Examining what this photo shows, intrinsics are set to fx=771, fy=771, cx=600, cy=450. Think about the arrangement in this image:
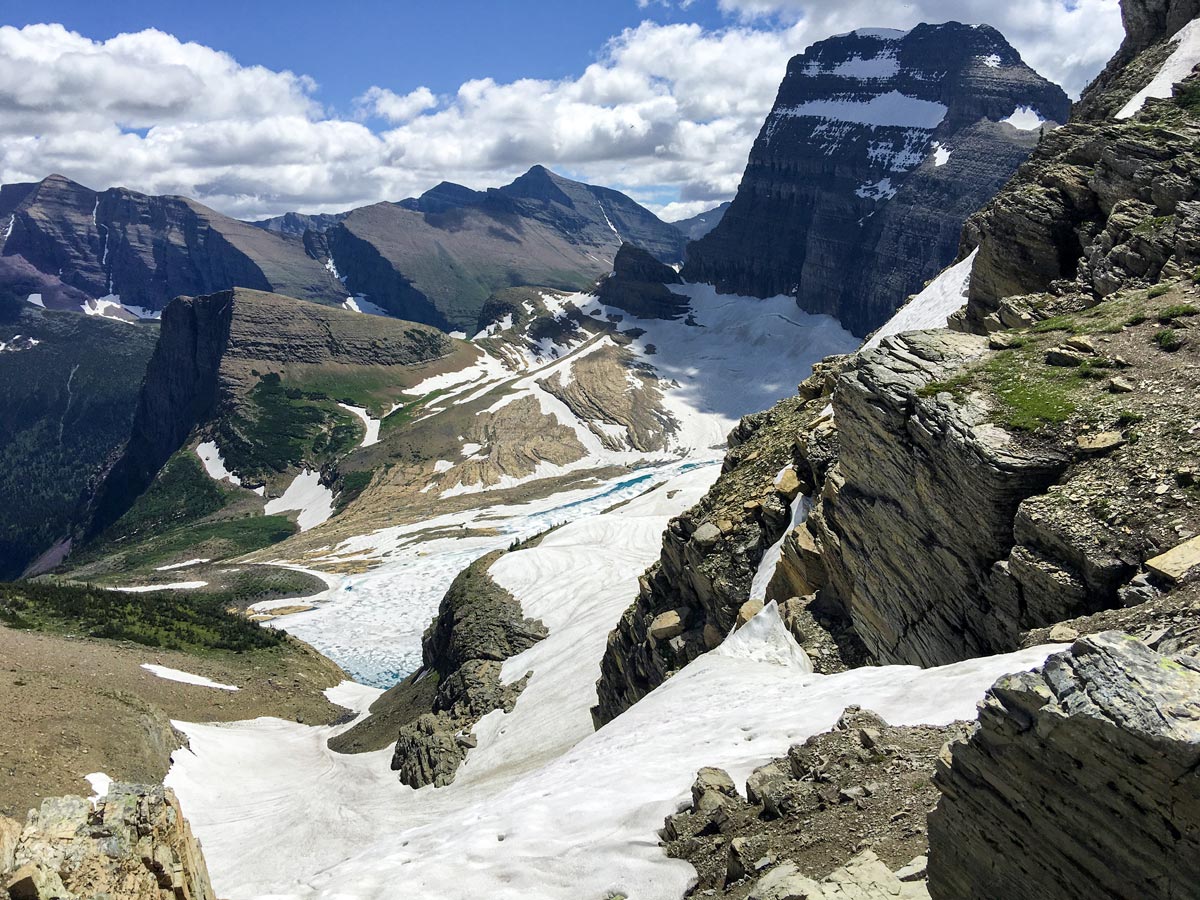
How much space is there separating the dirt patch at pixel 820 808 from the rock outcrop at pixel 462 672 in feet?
78.7

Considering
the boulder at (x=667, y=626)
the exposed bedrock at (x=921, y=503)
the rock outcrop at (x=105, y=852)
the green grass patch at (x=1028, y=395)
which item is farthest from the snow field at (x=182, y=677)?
the green grass patch at (x=1028, y=395)

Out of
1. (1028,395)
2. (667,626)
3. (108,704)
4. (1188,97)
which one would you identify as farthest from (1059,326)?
(108,704)

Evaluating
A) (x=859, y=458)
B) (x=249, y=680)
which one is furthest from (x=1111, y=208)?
(x=249, y=680)

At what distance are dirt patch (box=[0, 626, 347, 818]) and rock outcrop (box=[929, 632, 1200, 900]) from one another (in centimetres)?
3093

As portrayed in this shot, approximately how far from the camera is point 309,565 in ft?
356

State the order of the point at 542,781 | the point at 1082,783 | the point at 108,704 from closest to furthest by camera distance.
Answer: the point at 1082,783 < the point at 542,781 < the point at 108,704

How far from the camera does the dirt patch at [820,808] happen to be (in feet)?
38.6

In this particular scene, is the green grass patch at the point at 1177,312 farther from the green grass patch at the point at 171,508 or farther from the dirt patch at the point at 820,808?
the green grass patch at the point at 171,508

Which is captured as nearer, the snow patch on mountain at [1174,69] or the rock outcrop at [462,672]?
the rock outcrop at [462,672]

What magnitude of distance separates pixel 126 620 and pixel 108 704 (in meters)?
26.4

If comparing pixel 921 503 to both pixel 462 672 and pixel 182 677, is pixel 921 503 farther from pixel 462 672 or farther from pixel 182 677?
pixel 182 677

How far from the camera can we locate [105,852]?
1315 cm

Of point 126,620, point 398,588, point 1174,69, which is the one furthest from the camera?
point 398,588

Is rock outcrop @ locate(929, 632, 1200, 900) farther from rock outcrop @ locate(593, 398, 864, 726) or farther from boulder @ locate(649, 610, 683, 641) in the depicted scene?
boulder @ locate(649, 610, 683, 641)
